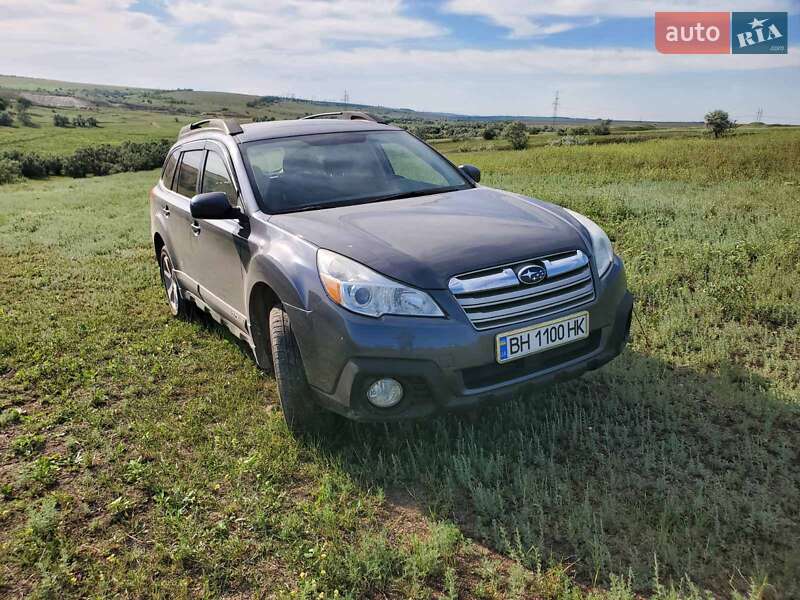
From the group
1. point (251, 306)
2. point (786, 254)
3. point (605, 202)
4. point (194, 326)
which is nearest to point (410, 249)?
point (251, 306)

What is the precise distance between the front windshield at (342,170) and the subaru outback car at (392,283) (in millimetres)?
15

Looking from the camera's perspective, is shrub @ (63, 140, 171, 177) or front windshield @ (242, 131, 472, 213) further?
shrub @ (63, 140, 171, 177)

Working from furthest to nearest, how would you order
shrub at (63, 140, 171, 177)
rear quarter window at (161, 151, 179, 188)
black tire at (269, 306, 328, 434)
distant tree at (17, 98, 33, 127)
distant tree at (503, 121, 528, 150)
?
1. distant tree at (17, 98, 33, 127)
2. shrub at (63, 140, 171, 177)
3. distant tree at (503, 121, 528, 150)
4. rear quarter window at (161, 151, 179, 188)
5. black tire at (269, 306, 328, 434)


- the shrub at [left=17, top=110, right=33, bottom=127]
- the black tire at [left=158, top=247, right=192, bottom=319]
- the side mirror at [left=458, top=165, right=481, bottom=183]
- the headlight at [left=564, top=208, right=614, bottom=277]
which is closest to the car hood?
the headlight at [left=564, top=208, right=614, bottom=277]

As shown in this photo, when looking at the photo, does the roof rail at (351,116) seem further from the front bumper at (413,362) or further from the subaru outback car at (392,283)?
the front bumper at (413,362)

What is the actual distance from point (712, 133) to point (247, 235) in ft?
200

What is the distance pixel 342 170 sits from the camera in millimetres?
4484

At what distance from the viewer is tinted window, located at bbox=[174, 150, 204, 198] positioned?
5.19 m

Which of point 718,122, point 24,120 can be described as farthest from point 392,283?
point 24,120

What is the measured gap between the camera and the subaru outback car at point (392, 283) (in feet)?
10.0

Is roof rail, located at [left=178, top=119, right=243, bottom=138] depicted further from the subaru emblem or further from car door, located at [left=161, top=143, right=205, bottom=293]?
Answer: the subaru emblem

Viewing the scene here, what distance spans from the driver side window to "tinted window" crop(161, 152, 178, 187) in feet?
3.78

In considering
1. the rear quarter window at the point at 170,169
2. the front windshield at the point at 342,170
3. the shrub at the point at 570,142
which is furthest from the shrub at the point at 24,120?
the front windshield at the point at 342,170

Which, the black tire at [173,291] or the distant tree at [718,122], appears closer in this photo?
the black tire at [173,291]
